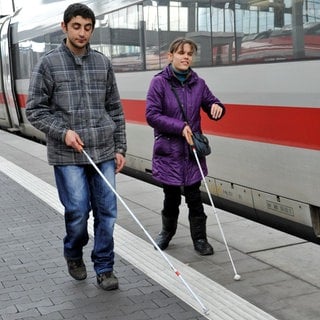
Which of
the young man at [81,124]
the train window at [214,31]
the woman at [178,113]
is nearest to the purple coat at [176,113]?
the woman at [178,113]

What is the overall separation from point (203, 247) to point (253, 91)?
5.27ft

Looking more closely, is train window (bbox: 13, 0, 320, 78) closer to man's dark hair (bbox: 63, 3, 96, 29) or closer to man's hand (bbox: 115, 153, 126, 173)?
man's hand (bbox: 115, 153, 126, 173)

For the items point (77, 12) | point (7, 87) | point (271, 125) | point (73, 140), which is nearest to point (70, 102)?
point (73, 140)

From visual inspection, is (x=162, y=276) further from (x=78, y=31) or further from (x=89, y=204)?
(x=78, y=31)

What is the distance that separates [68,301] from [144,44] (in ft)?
14.8

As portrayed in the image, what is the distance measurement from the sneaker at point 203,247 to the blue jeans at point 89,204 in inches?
36.2

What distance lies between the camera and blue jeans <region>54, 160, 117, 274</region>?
4020 mm

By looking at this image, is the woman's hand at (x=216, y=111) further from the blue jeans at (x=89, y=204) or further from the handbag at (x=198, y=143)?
the blue jeans at (x=89, y=204)

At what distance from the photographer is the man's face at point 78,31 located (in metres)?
3.80

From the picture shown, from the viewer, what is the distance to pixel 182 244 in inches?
205

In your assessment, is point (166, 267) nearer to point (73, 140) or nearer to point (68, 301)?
point (68, 301)

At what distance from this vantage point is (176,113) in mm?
4629

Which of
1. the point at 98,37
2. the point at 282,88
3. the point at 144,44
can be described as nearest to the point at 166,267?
the point at 282,88

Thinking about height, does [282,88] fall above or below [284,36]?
below
